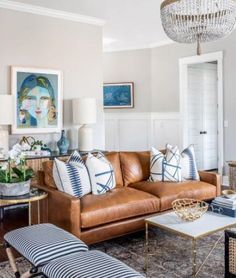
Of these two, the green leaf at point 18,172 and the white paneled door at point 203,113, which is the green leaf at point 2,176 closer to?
the green leaf at point 18,172

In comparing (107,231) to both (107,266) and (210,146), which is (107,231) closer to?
(107,266)

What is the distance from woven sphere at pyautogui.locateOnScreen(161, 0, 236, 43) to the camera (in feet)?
9.65

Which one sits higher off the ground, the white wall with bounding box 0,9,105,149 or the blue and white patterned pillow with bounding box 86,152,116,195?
the white wall with bounding box 0,9,105,149

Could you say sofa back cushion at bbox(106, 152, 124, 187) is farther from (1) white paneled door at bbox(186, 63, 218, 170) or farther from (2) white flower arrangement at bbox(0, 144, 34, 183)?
(1) white paneled door at bbox(186, 63, 218, 170)

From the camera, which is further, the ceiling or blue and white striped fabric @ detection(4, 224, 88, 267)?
the ceiling

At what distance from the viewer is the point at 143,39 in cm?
688

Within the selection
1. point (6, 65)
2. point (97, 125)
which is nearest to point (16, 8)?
point (6, 65)

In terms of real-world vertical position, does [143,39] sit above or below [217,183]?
above

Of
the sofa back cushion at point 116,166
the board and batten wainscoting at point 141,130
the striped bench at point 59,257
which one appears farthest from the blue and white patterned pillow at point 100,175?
the board and batten wainscoting at point 141,130

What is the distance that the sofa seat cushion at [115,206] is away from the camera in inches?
119

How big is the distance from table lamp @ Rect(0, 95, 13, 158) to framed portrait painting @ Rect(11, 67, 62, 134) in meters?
0.38

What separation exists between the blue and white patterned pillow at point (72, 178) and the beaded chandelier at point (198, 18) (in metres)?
1.61

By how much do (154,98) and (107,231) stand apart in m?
4.70

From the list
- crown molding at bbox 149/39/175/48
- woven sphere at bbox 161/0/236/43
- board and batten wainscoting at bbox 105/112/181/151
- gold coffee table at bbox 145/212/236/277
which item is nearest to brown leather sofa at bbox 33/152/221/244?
gold coffee table at bbox 145/212/236/277
